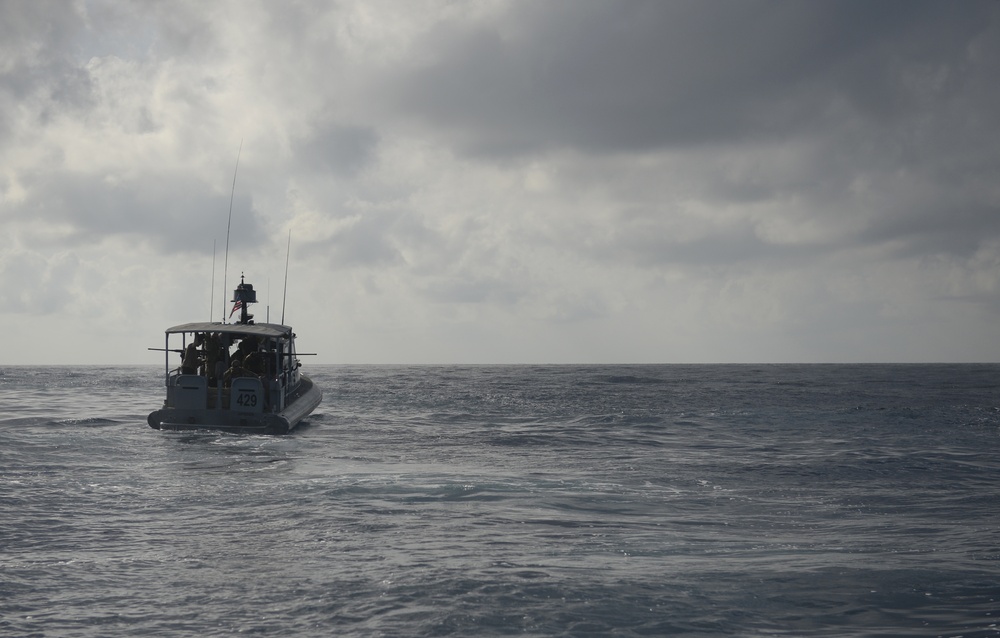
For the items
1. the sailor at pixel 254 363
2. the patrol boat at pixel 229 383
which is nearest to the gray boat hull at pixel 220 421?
the patrol boat at pixel 229 383

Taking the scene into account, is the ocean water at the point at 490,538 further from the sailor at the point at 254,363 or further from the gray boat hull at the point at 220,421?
the sailor at the point at 254,363

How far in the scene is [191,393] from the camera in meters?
24.1

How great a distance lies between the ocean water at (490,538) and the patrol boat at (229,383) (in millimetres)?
1009

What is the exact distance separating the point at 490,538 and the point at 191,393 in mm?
16401

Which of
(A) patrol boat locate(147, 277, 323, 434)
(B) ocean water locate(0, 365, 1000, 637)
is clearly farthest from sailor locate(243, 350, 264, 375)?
(B) ocean water locate(0, 365, 1000, 637)

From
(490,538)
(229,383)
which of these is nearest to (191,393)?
(229,383)

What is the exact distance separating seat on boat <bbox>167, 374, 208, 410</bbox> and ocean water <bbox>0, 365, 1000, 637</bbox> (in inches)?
37.1

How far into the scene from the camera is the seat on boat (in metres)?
24.1

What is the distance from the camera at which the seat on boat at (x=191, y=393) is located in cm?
2411

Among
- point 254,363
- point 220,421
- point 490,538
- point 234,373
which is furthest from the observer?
point 254,363

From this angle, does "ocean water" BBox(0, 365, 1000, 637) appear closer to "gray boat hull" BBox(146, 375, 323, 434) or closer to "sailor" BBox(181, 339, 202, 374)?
"gray boat hull" BBox(146, 375, 323, 434)

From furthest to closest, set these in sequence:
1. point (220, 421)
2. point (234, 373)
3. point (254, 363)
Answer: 1. point (254, 363)
2. point (234, 373)
3. point (220, 421)

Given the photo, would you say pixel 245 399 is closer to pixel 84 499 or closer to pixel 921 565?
pixel 84 499

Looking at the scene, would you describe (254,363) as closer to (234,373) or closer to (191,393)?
(234,373)
